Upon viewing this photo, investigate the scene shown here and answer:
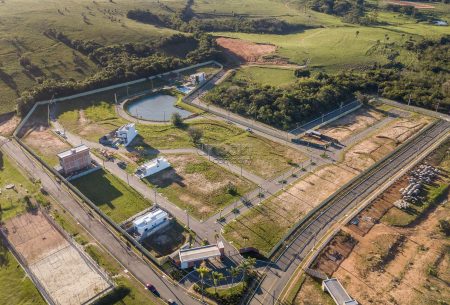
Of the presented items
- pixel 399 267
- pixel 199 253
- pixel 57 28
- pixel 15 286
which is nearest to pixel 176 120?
pixel 199 253

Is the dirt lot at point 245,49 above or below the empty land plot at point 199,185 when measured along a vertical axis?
above

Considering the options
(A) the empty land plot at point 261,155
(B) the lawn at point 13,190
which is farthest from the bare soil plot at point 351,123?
(B) the lawn at point 13,190

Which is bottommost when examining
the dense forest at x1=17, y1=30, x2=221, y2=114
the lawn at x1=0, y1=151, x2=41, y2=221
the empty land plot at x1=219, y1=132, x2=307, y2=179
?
the lawn at x1=0, y1=151, x2=41, y2=221

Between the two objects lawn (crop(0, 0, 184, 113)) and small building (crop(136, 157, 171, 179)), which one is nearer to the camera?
small building (crop(136, 157, 171, 179))

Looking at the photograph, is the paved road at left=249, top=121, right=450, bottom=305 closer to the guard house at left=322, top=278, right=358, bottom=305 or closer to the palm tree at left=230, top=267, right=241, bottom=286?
the palm tree at left=230, top=267, right=241, bottom=286

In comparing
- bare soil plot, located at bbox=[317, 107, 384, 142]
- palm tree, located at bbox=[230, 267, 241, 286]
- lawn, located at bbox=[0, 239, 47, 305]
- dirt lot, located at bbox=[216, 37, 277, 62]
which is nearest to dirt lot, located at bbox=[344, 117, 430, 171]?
bare soil plot, located at bbox=[317, 107, 384, 142]

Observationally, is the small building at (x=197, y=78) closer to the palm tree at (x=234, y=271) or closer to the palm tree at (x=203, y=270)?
the palm tree at (x=203, y=270)

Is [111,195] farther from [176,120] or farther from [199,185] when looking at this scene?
[176,120]
